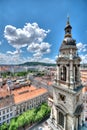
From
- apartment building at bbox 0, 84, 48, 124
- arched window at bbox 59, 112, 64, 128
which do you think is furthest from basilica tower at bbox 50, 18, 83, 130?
apartment building at bbox 0, 84, 48, 124

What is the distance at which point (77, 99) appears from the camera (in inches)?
702

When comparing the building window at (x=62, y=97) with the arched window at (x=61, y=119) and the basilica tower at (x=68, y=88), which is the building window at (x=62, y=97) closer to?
the basilica tower at (x=68, y=88)

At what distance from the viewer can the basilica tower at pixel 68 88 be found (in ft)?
55.3

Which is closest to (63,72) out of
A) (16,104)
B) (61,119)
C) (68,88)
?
(68,88)

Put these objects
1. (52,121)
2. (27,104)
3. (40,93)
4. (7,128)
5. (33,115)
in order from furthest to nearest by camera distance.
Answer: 1. (40,93)
2. (27,104)
3. (33,115)
4. (7,128)
5. (52,121)

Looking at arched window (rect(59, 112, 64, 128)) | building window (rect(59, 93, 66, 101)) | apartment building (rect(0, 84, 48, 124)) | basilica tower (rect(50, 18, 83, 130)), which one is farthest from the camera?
apartment building (rect(0, 84, 48, 124))

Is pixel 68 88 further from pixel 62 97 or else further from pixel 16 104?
pixel 16 104

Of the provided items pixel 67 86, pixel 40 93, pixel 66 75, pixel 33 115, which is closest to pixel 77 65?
pixel 66 75

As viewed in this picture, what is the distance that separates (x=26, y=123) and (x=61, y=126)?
18735 mm

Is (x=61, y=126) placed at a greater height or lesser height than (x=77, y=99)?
lesser

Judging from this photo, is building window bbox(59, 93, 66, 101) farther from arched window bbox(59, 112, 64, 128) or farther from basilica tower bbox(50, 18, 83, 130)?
arched window bbox(59, 112, 64, 128)

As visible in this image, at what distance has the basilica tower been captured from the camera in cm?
1684

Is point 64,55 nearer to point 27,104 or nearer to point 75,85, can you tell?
point 75,85

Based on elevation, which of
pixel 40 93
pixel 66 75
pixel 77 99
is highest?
pixel 66 75
